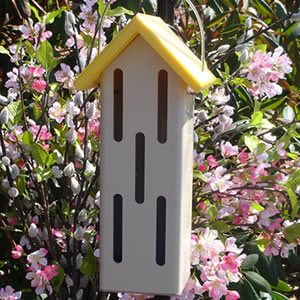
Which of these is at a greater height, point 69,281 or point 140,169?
point 140,169

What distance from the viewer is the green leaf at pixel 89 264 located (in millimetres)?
1523

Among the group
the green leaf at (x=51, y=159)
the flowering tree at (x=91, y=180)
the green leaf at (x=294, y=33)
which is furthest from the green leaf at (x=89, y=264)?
the green leaf at (x=294, y=33)

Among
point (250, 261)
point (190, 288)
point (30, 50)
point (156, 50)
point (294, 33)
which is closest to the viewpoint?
point (156, 50)

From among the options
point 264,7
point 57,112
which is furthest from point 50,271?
point 264,7

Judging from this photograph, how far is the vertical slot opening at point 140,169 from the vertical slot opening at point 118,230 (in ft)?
0.11

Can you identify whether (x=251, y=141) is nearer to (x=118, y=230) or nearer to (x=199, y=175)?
(x=199, y=175)

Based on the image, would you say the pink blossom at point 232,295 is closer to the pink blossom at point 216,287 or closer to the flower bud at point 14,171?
the pink blossom at point 216,287

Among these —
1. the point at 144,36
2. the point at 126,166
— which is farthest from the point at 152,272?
the point at 144,36

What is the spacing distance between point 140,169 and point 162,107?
11 centimetres

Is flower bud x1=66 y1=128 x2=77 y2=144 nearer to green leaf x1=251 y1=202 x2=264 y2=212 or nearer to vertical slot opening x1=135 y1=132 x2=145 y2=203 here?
vertical slot opening x1=135 y1=132 x2=145 y2=203

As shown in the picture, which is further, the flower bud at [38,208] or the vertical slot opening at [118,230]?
the flower bud at [38,208]

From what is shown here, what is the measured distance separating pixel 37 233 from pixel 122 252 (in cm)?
41

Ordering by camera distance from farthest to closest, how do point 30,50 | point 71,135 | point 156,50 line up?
point 30,50
point 71,135
point 156,50

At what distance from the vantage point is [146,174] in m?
1.16
